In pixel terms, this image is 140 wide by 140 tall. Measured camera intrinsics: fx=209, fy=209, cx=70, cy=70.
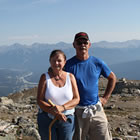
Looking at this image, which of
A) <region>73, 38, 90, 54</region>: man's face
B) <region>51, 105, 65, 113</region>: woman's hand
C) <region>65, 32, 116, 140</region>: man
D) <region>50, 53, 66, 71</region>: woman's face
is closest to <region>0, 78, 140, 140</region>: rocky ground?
<region>65, 32, 116, 140</region>: man

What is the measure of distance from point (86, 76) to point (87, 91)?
430 mm

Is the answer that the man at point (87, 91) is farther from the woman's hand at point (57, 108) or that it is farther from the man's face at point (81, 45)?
the woman's hand at point (57, 108)

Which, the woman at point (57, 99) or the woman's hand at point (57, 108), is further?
the woman at point (57, 99)

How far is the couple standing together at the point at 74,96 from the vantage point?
518 cm

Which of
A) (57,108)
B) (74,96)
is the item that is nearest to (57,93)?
(57,108)

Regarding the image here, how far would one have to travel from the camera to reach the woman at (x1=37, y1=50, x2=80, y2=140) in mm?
5133

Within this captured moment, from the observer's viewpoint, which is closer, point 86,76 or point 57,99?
point 57,99

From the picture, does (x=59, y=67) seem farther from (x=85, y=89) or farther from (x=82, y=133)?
(x=82, y=133)

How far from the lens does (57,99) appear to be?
514 cm

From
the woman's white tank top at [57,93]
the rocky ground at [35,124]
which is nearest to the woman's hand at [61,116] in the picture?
the woman's white tank top at [57,93]

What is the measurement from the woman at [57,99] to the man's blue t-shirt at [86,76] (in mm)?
→ 582

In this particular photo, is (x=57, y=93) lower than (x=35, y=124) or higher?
Answer: higher

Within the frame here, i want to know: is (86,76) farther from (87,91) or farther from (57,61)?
(57,61)

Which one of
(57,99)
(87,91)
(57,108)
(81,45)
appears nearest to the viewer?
(57,108)
